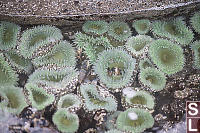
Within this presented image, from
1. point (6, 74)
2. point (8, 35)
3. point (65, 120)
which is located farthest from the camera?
point (8, 35)

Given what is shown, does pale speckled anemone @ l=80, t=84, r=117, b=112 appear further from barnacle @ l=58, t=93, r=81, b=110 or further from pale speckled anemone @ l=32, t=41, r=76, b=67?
pale speckled anemone @ l=32, t=41, r=76, b=67

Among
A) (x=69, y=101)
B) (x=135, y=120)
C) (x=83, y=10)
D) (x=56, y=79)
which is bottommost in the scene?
(x=135, y=120)

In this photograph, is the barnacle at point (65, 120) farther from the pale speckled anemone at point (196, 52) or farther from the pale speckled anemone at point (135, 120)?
the pale speckled anemone at point (196, 52)

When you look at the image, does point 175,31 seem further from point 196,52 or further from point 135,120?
point 135,120

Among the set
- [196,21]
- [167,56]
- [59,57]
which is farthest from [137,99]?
[196,21]

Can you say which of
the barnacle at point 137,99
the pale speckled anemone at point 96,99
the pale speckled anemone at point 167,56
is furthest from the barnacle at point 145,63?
the pale speckled anemone at point 96,99

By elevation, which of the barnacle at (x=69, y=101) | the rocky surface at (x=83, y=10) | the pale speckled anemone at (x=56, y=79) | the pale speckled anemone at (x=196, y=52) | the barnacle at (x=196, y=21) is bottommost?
the barnacle at (x=69, y=101)
